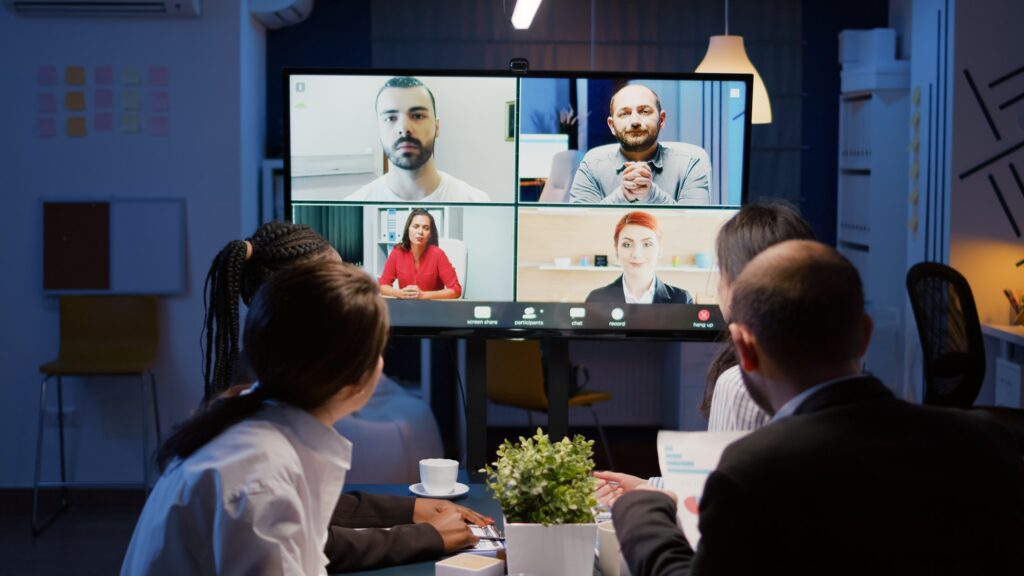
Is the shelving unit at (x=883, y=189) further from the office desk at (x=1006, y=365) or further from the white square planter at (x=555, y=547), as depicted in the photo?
the white square planter at (x=555, y=547)

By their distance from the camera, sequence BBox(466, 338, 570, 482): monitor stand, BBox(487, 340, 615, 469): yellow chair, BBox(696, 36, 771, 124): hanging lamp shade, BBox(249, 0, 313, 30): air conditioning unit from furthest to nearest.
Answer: BBox(249, 0, 313, 30): air conditioning unit < BBox(487, 340, 615, 469): yellow chair < BBox(696, 36, 771, 124): hanging lamp shade < BBox(466, 338, 570, 482): monitor stand

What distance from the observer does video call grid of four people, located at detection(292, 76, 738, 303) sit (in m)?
3.04

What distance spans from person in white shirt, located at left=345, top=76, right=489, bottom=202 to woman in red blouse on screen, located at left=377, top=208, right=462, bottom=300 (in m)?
0.07

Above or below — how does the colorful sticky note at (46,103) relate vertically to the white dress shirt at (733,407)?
above

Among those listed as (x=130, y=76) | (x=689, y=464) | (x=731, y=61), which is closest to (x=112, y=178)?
(x=130, y=76)

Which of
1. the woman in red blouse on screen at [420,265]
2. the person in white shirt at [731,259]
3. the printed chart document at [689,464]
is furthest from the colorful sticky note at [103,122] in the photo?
the printed chart document at [689,464]

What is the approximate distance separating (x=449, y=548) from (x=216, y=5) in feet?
13.7

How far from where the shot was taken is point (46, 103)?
5.57 metres

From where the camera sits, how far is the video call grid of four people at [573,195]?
3041 mm

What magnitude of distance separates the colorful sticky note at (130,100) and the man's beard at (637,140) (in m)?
3.33

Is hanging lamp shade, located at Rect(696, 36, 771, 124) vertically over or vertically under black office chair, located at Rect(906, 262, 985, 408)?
over

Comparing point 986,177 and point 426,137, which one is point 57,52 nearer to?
point 426,137

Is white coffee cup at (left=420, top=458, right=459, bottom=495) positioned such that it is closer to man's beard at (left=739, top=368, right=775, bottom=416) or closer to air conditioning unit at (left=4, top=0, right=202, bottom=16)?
man's beard at (left=739, top=368, right=775, bottom=416)

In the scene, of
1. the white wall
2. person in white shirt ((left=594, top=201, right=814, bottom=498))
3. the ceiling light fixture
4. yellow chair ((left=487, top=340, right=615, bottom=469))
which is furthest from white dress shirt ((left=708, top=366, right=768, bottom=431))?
the white wall
